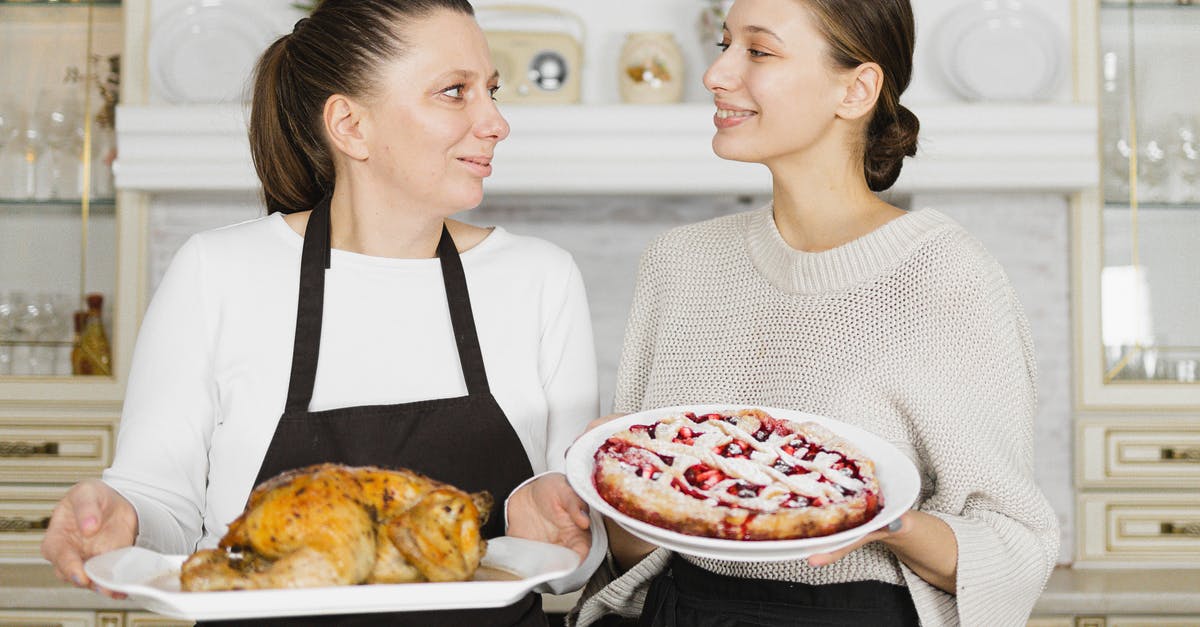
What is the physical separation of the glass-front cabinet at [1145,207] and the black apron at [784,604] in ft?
5.53

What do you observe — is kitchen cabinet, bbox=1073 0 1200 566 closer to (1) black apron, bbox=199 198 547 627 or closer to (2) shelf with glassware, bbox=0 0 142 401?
(1) black apron, bbox=199 198 547 627

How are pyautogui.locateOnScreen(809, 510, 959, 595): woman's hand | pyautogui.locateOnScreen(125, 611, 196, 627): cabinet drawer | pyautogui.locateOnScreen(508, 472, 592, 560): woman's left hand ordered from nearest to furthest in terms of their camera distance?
pyautogui.locateOnScreen(809, 510, 959, 595): woman's hand
pyautogui.locateOnScreen(508, 472, 592, 560): woman's left hand
pyautogui.locateOnScreen(125, 611, 196, 627): cabinet drawer

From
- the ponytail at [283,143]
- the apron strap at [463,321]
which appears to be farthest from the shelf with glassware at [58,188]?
the apron strap at [463,321]

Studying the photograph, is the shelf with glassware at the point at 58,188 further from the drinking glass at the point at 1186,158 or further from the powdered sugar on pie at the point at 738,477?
the drinking glass at the point at 1186,158

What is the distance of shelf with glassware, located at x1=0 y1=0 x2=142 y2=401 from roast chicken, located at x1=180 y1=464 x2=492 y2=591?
2062mm

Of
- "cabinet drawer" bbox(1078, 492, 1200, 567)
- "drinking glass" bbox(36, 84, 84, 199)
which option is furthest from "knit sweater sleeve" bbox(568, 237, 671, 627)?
"drinking glass" bbox(36, 84, 84, 199)

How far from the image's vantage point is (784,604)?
140 cm

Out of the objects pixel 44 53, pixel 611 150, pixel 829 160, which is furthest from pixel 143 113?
pixel 829 160

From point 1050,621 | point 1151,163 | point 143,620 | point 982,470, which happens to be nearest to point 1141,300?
point 1151,163

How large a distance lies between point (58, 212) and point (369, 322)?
187 centimetres

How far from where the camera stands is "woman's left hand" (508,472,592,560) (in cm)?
133

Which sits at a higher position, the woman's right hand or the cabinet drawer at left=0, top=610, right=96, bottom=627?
the woman's right hand

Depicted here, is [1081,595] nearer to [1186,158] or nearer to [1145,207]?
[1145,207]

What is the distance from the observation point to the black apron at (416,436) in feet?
4.65
